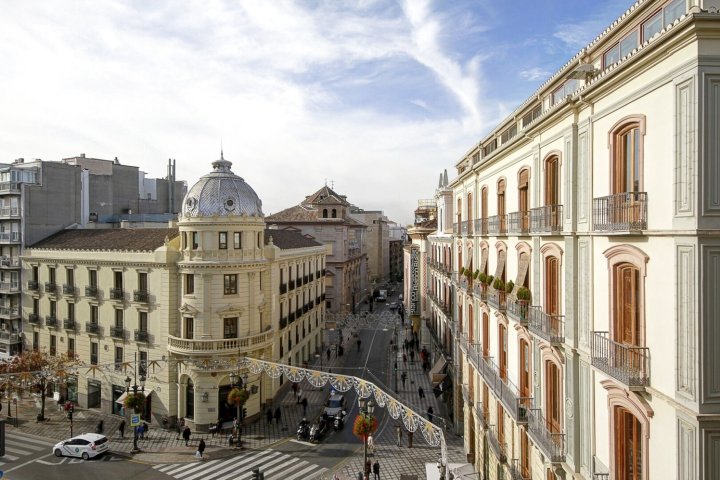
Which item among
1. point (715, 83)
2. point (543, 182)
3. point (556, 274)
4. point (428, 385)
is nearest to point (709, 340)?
point (715, 83)

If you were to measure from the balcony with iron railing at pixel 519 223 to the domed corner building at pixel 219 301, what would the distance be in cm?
2096

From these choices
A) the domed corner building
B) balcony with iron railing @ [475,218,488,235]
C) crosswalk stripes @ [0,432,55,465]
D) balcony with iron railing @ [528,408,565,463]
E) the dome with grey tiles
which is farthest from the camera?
the dome with grey tiles

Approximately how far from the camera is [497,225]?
1933 centimetres

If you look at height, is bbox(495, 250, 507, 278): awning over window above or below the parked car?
above

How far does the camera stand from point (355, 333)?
62.0 meters

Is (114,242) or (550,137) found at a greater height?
(550,137)

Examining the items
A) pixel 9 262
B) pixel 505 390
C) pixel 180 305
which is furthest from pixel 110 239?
pixel 505 390

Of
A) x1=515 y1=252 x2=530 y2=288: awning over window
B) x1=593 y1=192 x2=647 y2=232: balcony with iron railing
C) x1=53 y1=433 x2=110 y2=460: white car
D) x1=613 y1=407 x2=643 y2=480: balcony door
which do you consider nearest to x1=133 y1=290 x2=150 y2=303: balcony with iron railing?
x1=53 y1=433 x2=110 y2=460: white car

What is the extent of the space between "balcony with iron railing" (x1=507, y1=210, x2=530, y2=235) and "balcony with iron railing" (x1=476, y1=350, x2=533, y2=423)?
5316 mm

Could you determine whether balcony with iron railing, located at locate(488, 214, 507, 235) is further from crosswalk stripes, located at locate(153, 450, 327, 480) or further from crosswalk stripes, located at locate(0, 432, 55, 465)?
crosswalk stripes, located at locate(0, 432, 55, 465)

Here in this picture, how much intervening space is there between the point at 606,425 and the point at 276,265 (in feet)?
99.2

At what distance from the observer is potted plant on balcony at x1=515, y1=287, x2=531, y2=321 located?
15.4 meters

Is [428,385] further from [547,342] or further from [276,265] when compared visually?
[547,342]

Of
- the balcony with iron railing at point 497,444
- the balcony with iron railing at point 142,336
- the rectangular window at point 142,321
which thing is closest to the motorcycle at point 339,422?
the balcony with iron railing at point 142,336
